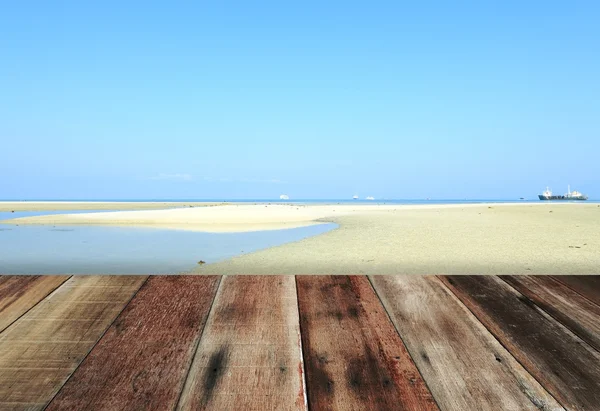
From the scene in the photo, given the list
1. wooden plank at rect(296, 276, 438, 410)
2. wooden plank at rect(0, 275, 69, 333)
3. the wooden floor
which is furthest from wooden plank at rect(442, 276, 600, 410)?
wooden plank at rect(0, 275, 69, 333)

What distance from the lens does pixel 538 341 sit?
1922mm

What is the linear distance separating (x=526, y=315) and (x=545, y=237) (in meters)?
5.67

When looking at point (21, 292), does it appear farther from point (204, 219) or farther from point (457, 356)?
Answer: point (204, 219)

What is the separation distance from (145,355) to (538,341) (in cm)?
172

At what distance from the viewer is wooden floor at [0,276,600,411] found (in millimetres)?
1544

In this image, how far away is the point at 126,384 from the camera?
159 cm

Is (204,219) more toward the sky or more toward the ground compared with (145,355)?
more toward the ground

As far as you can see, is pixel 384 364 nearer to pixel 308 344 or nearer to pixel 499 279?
pixel 308 344

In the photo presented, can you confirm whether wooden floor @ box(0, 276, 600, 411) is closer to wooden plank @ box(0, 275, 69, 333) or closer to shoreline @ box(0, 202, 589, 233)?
wooden plank @ box(0, 275, 69, 333)

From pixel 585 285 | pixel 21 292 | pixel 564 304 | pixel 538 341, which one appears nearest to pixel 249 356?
pixel 538 341

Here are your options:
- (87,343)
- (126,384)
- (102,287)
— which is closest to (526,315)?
(126,384)

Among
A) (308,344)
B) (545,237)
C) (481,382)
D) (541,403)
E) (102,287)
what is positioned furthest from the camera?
(545,237)

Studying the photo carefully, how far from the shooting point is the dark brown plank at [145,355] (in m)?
1.51

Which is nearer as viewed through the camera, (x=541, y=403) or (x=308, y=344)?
(x=541, y=403)
